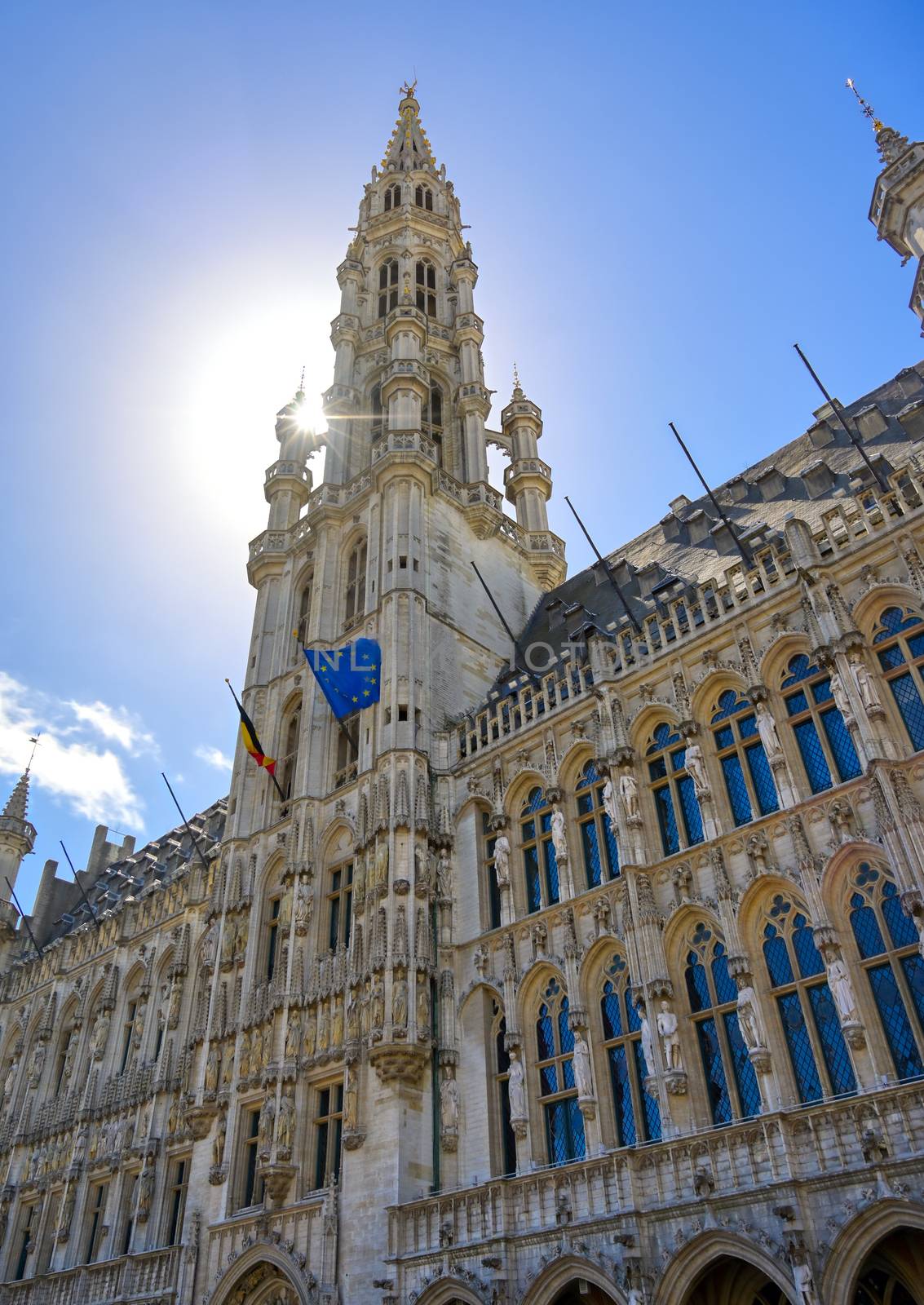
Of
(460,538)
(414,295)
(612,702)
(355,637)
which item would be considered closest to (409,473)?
(460,538)

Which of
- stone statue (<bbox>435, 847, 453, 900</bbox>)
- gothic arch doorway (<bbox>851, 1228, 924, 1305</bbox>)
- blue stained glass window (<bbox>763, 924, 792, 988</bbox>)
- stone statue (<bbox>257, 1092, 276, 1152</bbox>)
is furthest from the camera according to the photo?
stone statue (<bbox>435, 847, 453, 900</bbox>)

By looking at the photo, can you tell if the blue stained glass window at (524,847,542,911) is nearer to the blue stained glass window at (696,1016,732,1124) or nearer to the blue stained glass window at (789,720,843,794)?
the blue stained glass window at (696,1016,732,1124)

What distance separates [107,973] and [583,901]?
21.9m

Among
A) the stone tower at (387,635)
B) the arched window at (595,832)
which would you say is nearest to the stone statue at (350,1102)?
the stone tower at (387,635)

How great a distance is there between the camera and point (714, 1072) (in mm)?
19281

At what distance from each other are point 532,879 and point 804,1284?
10.9 meters

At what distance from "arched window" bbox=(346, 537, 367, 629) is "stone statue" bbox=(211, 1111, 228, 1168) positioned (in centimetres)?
1413

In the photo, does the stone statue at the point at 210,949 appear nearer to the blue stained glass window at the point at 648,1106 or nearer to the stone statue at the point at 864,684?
the blue stained glass window at the point at 648,1106

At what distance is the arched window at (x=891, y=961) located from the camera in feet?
55.6

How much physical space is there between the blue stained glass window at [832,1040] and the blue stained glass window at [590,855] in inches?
220

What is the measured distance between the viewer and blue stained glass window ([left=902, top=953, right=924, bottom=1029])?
17.1 m

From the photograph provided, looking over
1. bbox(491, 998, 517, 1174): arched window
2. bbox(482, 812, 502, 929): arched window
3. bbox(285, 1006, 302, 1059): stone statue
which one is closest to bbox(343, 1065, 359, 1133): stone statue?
bbox(285, 1006, 302, 1059): stone statue

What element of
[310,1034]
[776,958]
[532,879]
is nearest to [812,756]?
[776,958]

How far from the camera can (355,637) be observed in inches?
1259
